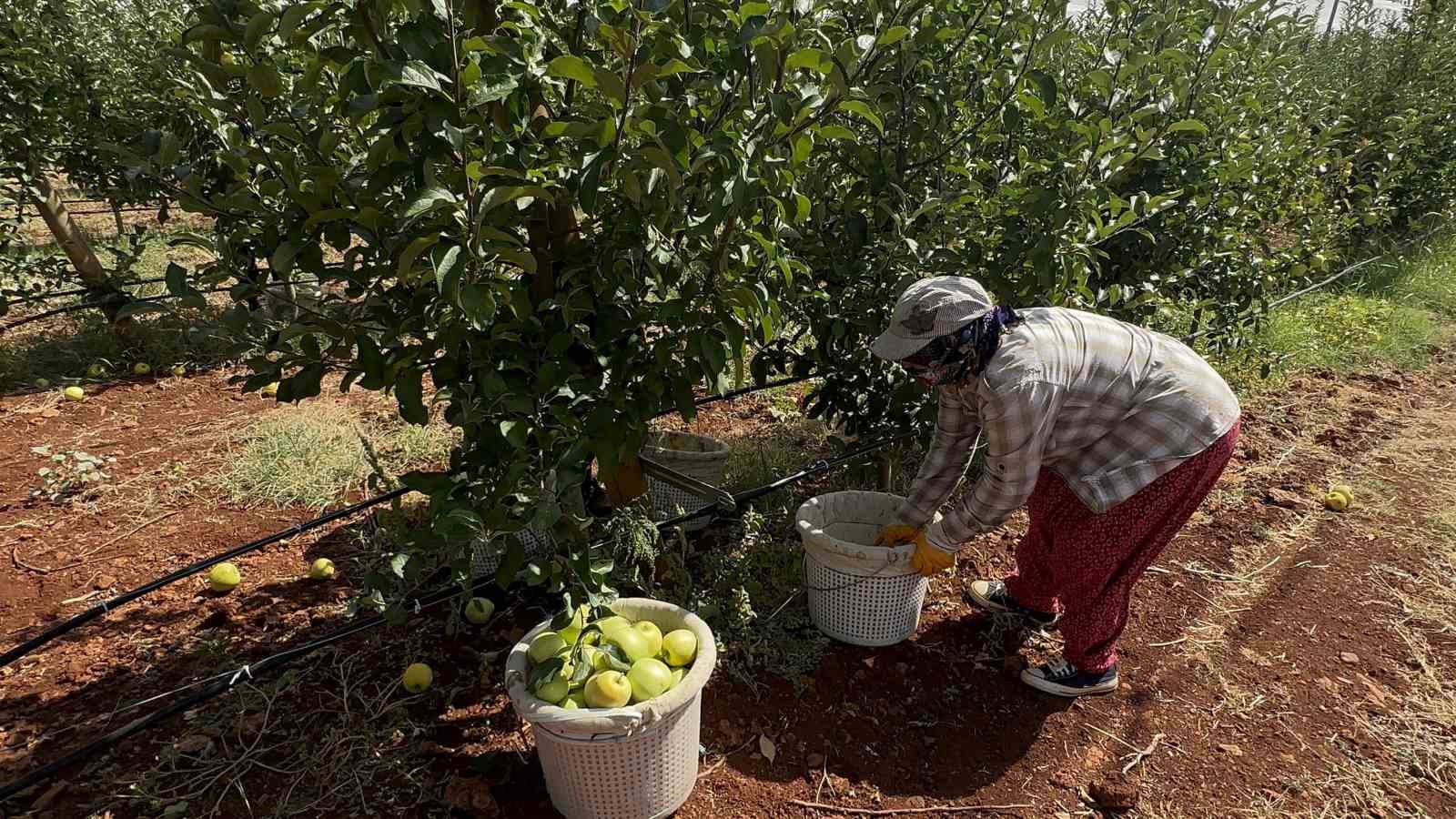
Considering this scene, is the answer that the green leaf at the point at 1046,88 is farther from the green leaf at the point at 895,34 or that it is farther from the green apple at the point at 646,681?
the green apple at the point at 646,681

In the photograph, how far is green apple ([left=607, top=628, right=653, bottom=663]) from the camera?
6.13 feet

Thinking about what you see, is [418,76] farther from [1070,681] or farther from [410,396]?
[1070,681]

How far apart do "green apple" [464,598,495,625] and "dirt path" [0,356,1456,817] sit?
0.31ft

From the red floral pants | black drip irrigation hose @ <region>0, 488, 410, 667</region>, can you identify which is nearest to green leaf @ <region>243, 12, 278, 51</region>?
black drip irrigation hose @ <region>0, 488, 410, 667</region>

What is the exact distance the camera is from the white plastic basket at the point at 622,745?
1745 mm

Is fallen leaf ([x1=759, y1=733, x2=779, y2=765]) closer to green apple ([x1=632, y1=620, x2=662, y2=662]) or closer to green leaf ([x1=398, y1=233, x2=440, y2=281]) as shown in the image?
green apple ([x1=632, y1=620, x2=662, y2=662])

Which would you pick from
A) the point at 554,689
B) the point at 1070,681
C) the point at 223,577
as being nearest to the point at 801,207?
the point at 554,689

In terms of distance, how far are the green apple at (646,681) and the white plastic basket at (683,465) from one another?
3.88 ft

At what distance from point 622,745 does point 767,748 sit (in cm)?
65

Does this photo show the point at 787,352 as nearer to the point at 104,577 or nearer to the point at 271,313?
the point at 271,313

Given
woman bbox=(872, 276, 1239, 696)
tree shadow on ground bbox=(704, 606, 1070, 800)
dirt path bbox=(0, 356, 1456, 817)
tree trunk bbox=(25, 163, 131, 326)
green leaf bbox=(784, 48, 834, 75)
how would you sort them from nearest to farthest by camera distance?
green leaf bbox=(784, 48, 834, 75)
woman bbox=(872, 276, 1239, 696)
dirt path bbox=(0, 356, 1456, 817)
tree shadow on ground bbox=(704, 606, 1070, 800)
tree trunk bbox=(25, 163, 131, 326)

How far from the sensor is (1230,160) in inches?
139

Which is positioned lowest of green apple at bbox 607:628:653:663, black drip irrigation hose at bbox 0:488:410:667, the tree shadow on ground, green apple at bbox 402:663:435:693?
the tree shadow on ground

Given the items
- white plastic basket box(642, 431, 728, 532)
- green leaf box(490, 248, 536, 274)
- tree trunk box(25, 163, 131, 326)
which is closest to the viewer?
green leaf box(490, 248, 536, 274)
